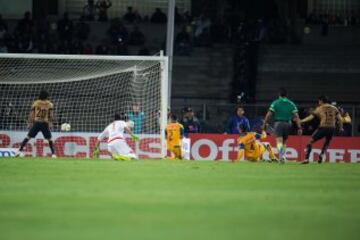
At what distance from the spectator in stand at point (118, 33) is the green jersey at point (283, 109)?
12.8 metres

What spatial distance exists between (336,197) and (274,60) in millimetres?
25365

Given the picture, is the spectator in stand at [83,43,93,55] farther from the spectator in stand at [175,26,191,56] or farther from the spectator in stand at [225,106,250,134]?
the spectator in stand at [225,106,250,134]

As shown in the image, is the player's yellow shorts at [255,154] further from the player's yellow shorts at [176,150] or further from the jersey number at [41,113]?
the jersey number at [41,113]

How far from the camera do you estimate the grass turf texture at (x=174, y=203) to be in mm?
11086

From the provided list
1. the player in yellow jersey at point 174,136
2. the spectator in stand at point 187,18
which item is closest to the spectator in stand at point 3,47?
the spectator in stand at point 187,18

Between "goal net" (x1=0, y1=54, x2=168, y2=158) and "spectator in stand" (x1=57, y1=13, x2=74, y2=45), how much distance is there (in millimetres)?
2959

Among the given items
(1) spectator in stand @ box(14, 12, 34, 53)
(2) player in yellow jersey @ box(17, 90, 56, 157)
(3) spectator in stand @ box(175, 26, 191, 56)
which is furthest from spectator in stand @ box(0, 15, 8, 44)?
(2) player in yellow jersey @ box(17, 90, 56, 157)

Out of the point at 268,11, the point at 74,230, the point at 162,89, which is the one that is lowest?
the point at 74,230

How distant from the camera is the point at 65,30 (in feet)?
126

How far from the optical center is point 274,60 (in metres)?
40.3

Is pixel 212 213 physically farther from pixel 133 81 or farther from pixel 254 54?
pixel 254 54

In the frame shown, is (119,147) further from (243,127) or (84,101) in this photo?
(84,101)

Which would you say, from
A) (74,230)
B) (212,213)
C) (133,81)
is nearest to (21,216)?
(74,230)

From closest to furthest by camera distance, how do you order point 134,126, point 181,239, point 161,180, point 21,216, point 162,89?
point 181,239 → point 21,216 → point 161,180 → point 162,89 → point 134,126
